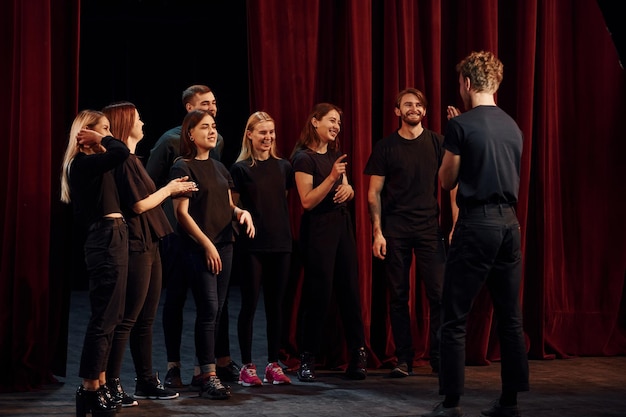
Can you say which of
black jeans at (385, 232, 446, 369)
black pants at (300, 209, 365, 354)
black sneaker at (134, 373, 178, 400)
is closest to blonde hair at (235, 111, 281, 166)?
black pants at (300, 209, 365, 354)

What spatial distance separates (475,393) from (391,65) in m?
1.85

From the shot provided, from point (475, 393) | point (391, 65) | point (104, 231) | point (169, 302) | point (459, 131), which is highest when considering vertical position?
point (391, 65)

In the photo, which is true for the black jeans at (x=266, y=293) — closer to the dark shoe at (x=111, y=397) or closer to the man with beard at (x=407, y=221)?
the man with beard at (x=407, y=221)

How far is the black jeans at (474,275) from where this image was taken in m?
3.84

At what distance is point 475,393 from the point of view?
461 cm

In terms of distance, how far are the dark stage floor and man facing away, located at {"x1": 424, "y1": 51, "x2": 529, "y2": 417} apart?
34 cm

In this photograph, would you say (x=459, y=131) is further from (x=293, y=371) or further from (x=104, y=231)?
(x=293, y=371)

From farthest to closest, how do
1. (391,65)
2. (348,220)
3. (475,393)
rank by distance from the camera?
(391,65), (348,220), (475,393)

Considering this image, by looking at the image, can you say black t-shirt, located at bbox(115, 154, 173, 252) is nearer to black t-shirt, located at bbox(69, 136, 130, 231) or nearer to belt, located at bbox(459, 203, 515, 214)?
black t-shirt, located at bbox(69, 136, 130, 231)

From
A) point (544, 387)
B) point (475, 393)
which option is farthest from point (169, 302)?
point (544, 387)

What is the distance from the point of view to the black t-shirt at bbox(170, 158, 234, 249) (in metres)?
4.54

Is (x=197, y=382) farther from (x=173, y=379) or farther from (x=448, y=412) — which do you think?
(x=448, y=412)

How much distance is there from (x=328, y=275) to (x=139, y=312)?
107cm

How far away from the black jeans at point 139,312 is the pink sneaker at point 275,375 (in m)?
0.64
